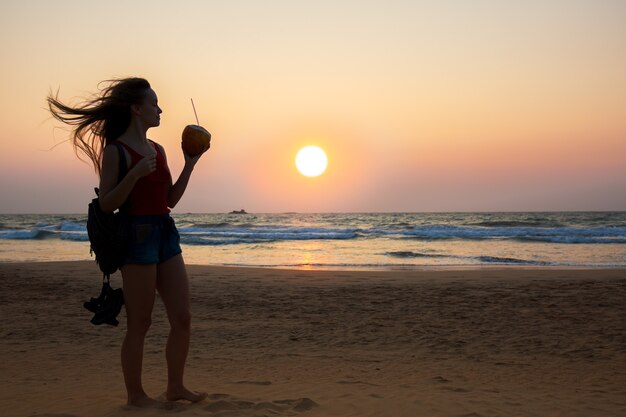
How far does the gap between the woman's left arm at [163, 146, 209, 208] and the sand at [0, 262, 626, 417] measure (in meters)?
1.26

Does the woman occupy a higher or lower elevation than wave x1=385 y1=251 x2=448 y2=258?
higher

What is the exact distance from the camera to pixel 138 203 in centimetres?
331

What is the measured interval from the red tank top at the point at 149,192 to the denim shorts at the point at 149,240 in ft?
0.13

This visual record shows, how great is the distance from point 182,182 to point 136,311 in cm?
81

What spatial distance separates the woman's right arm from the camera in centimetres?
311

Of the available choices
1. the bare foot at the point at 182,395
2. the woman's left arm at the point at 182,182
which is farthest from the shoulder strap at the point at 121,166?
the bare foot at the point at 182,395

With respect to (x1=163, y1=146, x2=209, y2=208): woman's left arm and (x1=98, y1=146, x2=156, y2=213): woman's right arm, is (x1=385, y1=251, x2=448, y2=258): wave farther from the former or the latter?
(x1=98, y1=146, x2=156, y2=213): woman's right arm

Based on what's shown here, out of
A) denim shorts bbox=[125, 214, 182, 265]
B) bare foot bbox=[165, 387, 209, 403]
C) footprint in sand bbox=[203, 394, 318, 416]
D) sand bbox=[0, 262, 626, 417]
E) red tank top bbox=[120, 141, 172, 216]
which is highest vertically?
red tank top bbox=[120, 141, 172, 216]

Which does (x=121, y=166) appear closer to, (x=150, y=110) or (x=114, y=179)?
(x=114, y=179)

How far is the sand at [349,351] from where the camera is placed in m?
4.08

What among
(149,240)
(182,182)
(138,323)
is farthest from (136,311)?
(182,182)

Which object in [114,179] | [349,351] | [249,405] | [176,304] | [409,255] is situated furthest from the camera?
[409,255]

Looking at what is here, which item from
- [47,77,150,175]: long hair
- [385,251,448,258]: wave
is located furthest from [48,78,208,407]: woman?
[385,251,448,258]: wave

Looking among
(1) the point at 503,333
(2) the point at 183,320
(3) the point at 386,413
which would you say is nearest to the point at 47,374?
(2) the point at 183,320
